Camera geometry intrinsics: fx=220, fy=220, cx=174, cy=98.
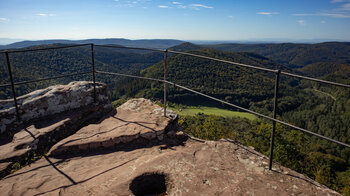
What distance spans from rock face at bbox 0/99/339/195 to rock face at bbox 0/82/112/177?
0.34 meters

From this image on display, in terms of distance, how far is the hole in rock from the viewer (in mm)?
3000

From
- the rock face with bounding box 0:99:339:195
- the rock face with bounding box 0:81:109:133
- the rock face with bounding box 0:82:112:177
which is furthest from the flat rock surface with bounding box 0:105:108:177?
the rock face with bounding box 0:99:339:195

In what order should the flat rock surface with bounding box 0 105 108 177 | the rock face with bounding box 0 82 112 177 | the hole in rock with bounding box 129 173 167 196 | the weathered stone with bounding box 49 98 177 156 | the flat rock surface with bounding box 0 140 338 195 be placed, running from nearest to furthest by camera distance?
the flat rock surface with bounding box 0 140 338 195 < the hole in rock with bounding box 129 173 167 196 < the flat rock surface with bounding box 0 105 108 177 < the rock face with bounding box 0 82 112 177 < the weathered stone with bounding box 49 98 177 156

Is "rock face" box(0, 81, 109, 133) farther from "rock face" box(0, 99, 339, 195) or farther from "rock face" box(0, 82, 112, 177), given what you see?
"rock face" box(0, 99, 339, 195)

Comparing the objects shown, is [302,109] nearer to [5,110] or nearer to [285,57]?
[5,110]

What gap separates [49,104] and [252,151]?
430 centimetres

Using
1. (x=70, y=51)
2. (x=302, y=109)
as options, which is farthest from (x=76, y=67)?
(x=302, y=109)

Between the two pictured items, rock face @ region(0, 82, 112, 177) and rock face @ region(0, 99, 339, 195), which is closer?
rock face @ region(0, 99, 339, 195)

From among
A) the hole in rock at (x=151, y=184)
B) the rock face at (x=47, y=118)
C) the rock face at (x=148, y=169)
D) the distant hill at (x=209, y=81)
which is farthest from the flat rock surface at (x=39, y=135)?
the distant hill at (x=209, y=81)

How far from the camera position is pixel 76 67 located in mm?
83875

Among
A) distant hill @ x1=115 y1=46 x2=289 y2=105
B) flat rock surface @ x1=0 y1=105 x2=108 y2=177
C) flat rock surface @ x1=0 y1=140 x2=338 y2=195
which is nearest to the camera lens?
flat rock surface @ x1=0 y1=140 x2=338 y2=195

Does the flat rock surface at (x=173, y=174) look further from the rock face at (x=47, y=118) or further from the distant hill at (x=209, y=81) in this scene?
the distant hill at (x=209, y=81)

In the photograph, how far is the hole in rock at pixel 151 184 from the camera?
3000 millimetres

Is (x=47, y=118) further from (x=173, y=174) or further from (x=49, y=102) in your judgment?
(x=173, y=174)
